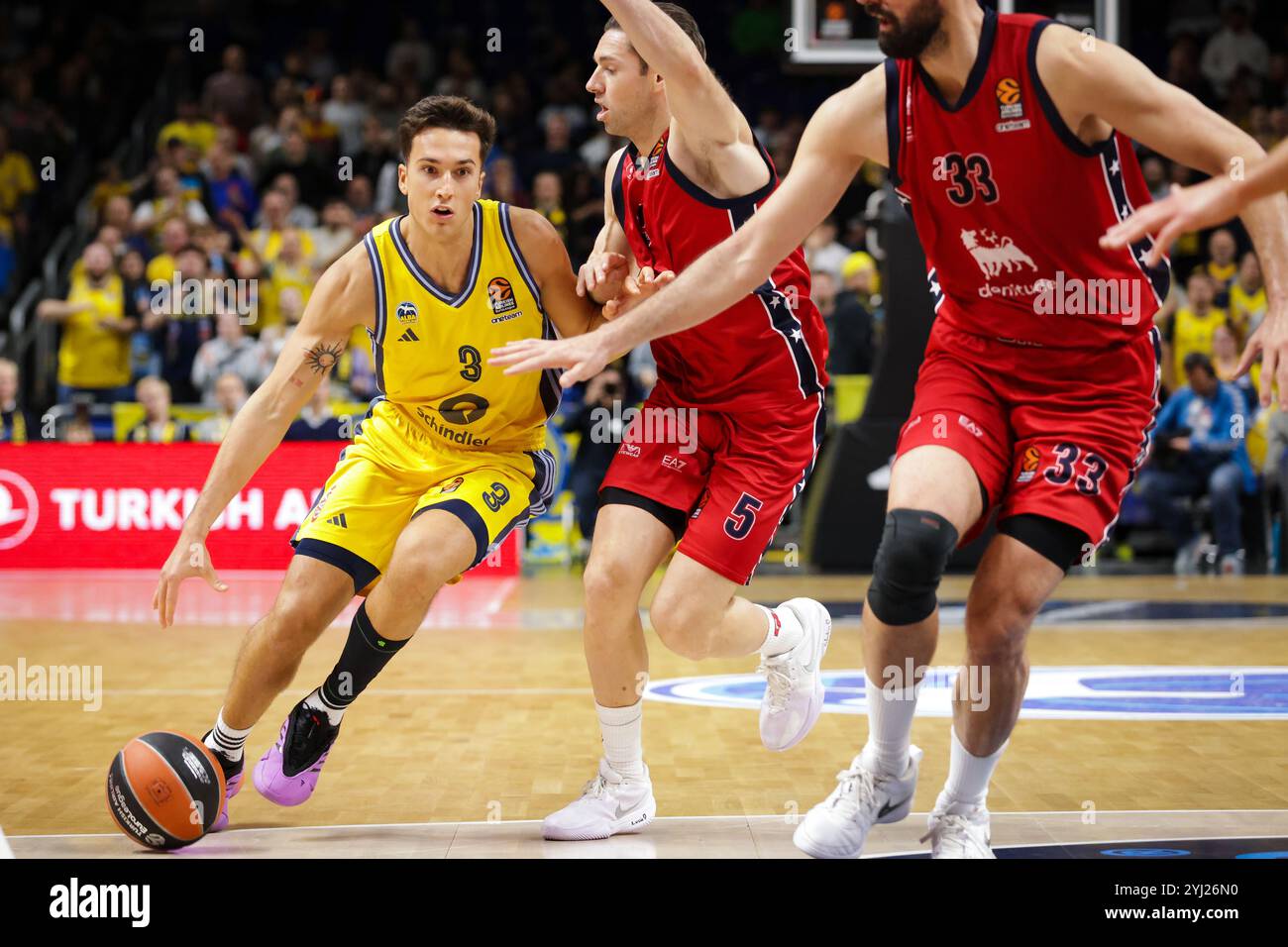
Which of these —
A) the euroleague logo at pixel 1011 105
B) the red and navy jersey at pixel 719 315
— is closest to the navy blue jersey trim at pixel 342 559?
the red and navy jersey at pixel 719 315

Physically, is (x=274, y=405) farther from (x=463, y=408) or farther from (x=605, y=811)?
A: (x=605, y=811)

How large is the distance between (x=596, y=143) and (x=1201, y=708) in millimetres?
10143

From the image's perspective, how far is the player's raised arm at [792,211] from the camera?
378 cm

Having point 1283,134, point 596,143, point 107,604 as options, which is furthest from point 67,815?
point 1283,134

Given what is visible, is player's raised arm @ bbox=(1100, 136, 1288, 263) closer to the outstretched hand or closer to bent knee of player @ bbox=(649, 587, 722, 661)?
the outstretched hand

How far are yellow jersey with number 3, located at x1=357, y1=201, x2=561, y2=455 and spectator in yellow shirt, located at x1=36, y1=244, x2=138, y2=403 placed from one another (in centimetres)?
913

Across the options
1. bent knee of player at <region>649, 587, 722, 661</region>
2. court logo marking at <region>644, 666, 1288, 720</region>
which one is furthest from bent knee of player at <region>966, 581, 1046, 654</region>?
court logo marking at <region>644, 666, 1288, 720</region>

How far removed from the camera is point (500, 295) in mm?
4789

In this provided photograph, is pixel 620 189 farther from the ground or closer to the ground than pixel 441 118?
closer to the ground

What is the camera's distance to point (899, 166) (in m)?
3.84

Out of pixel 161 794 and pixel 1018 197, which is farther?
pixel 161 794

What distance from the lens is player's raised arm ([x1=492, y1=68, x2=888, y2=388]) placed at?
3.78 meters

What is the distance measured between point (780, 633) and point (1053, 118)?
2.04 metres

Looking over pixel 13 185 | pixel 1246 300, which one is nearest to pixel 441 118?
pixel 1246 300
